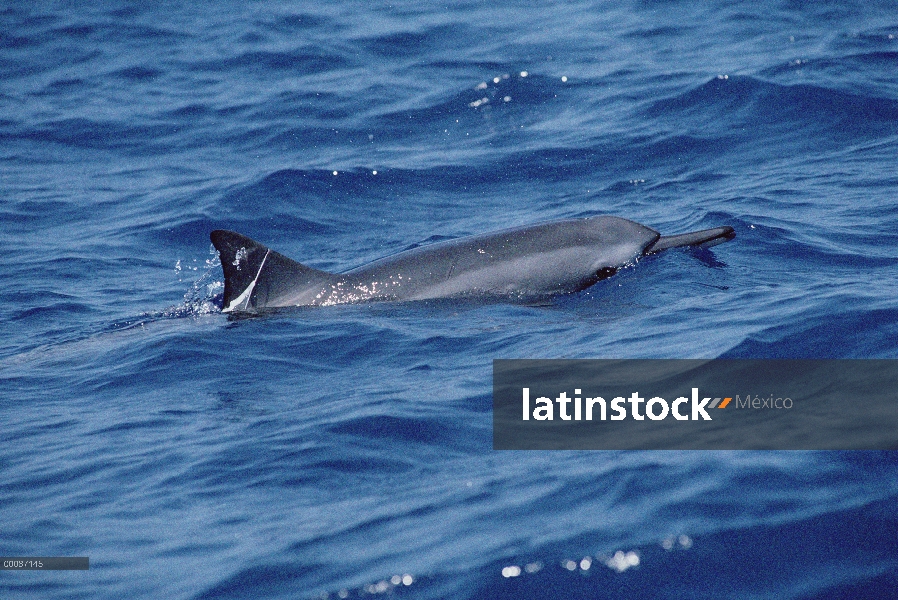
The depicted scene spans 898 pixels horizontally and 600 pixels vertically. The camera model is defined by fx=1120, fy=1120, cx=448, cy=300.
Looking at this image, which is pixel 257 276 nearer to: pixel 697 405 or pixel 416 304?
pixel 416 304

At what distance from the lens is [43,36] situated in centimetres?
2662

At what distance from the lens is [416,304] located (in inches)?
417

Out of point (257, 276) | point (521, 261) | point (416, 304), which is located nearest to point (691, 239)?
point (521, 261)

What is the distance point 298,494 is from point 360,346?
3.08 m

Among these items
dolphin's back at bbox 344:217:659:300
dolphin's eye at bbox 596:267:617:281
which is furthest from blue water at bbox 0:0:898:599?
dolphin's back at bbox 344:217:659:300

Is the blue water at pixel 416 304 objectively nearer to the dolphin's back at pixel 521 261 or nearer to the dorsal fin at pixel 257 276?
the dolphin's back at pixel 521 261

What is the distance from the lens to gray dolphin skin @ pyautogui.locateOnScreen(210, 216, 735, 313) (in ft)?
34.8

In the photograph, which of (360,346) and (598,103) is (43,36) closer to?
(598,103)

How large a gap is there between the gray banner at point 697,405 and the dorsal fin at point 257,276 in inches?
124

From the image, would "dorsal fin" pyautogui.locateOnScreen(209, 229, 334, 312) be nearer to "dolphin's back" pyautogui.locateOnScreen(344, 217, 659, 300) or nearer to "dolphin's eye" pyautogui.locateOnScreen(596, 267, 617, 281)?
"dolphin's back" pyautogui.locateOnScreen(344, 217, 659, 300)

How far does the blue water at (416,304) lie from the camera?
5.82m

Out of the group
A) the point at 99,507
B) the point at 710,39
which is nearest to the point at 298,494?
the point at 99,507

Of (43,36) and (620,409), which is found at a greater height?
(43,36)

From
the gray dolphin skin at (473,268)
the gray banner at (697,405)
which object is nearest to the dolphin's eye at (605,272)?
the gray dolphin skin at (473,268)
